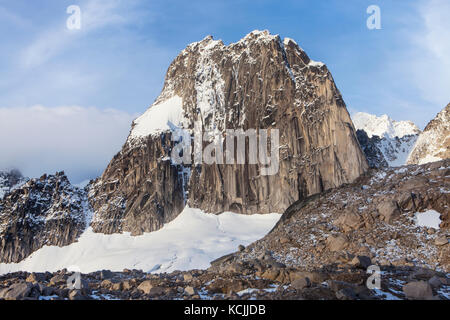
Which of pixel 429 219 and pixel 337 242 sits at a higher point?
pixel 429 219

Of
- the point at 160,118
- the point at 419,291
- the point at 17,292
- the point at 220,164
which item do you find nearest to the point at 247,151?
the point at 220,164

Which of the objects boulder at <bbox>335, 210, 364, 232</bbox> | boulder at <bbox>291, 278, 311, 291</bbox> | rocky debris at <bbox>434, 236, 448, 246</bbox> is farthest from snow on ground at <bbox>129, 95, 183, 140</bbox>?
boulder at <bbox>291, 278, 311, 291</bbox>

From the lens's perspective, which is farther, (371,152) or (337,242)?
(371,152)

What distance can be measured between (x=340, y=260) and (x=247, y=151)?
405 ft

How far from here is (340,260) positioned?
893 inches

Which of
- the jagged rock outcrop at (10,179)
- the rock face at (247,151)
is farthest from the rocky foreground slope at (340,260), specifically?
the jagged rock outcrop at (10,179)

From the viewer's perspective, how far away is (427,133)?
153 metres

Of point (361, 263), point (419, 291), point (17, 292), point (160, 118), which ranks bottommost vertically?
point (17, 292)

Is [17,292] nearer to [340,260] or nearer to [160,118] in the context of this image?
[340,260]

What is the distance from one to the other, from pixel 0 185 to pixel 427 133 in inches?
7362

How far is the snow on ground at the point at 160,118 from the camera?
6339 inches

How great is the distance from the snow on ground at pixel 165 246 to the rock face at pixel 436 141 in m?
59.6

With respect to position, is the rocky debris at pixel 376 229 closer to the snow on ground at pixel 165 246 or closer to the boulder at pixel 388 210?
the boulder at pixel 388 210
